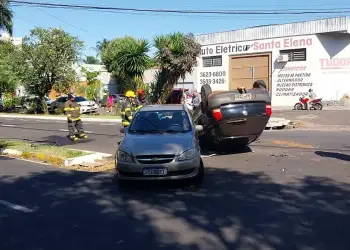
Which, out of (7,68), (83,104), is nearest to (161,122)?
(83,104)

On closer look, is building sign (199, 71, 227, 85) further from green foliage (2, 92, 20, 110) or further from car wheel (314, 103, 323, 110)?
green foliage (2, 92, 20, 110)

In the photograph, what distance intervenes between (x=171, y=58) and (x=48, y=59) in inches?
430

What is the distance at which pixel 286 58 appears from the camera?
100.0ft

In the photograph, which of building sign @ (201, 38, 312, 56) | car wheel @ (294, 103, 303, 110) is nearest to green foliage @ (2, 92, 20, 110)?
building sign @ (201, 38, 312, 56)

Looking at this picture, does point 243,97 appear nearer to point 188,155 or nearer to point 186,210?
point 188,155

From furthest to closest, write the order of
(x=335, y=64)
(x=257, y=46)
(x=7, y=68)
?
(x=7, y=68) → (x=257, y=46) → (x=335, y=64)

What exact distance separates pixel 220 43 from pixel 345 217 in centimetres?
2977

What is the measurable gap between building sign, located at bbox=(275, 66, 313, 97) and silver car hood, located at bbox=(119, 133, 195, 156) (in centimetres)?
2370

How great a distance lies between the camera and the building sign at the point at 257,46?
3010 cm

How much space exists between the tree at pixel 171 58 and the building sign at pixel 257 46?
21.5ft

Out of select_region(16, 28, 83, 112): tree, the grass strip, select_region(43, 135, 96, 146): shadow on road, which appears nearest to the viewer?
the grass strip

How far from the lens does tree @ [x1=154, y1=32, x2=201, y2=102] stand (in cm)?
2711

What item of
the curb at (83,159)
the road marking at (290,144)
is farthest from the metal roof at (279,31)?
the curb at (83,159)

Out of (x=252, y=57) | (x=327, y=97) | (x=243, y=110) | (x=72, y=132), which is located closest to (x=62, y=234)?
(x=243, y=110)
